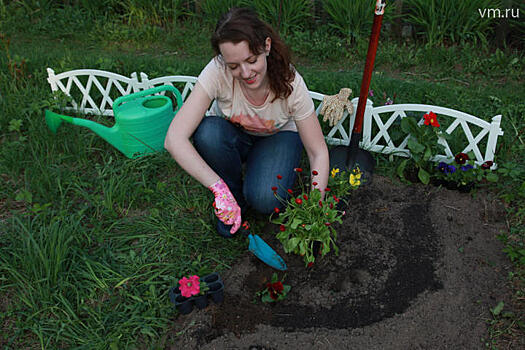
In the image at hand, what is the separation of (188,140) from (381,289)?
1.08 metres

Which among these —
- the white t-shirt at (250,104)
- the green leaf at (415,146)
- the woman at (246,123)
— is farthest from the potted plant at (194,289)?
the green leaf at (415,146)

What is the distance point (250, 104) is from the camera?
2.04 meters

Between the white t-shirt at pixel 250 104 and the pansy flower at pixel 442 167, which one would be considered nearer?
the white t-shirt at pixel 250 104

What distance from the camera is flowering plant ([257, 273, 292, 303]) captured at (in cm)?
178

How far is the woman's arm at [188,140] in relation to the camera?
191 cm

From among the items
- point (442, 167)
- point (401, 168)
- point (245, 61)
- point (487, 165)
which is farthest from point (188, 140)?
point (487, 165)

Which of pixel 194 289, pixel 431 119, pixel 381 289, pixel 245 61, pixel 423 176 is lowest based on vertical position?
pixel 381 289

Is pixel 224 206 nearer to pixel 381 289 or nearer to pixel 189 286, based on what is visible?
pixel 189 286

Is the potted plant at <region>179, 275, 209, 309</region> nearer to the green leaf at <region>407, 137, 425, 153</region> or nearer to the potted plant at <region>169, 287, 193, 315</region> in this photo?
the potted plant at <region>169, 287, 193, 315</region>

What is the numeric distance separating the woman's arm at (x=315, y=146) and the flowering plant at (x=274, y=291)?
0.47m

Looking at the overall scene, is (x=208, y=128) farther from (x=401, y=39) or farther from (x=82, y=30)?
(x=82, y=30)

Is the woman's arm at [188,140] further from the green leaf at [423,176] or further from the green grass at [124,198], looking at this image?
the green leaf at [423,176]

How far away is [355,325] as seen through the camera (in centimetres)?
179

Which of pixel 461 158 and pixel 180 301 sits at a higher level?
pixel 461 158
